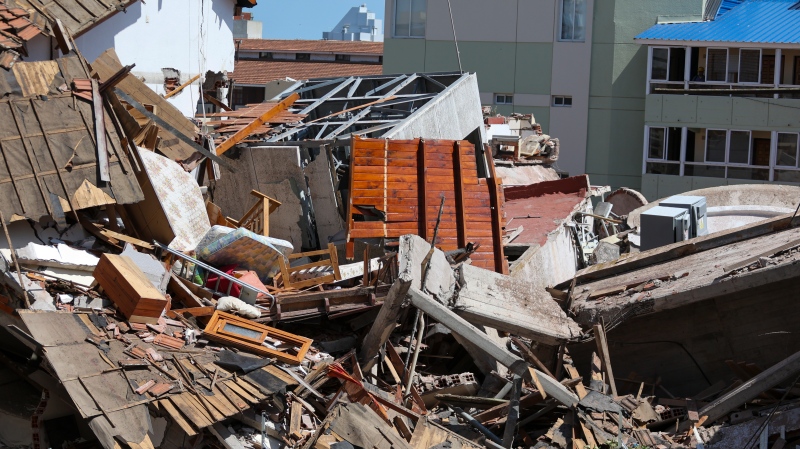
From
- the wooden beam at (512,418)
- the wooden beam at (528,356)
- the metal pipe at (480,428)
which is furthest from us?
the wooden beam at (528,356)

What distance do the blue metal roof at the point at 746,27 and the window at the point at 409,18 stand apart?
8.92 metres

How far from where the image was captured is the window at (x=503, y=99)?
37.6 metres

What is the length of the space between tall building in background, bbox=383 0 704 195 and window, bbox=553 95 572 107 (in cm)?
4

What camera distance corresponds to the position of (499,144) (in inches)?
946

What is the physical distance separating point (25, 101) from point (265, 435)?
547cm

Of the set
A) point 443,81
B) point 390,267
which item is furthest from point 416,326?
point 443,81

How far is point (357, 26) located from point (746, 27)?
6330 centimetres

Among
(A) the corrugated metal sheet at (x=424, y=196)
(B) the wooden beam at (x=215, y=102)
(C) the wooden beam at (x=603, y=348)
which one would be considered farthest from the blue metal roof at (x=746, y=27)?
(C) the wooden beam at (x=603, y=348)

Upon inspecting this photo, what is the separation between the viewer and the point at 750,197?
19672 mm

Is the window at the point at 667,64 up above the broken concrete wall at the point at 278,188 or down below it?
above

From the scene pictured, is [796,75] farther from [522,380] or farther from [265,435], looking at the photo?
[265,435]

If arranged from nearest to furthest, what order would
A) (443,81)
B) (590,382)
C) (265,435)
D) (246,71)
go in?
(265,435) → (590,382) → (443,81) → (246,71)

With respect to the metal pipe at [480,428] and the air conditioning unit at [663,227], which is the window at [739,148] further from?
the metal pipe at [480,428]

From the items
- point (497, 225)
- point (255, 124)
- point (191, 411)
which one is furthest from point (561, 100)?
point (191, 411)
